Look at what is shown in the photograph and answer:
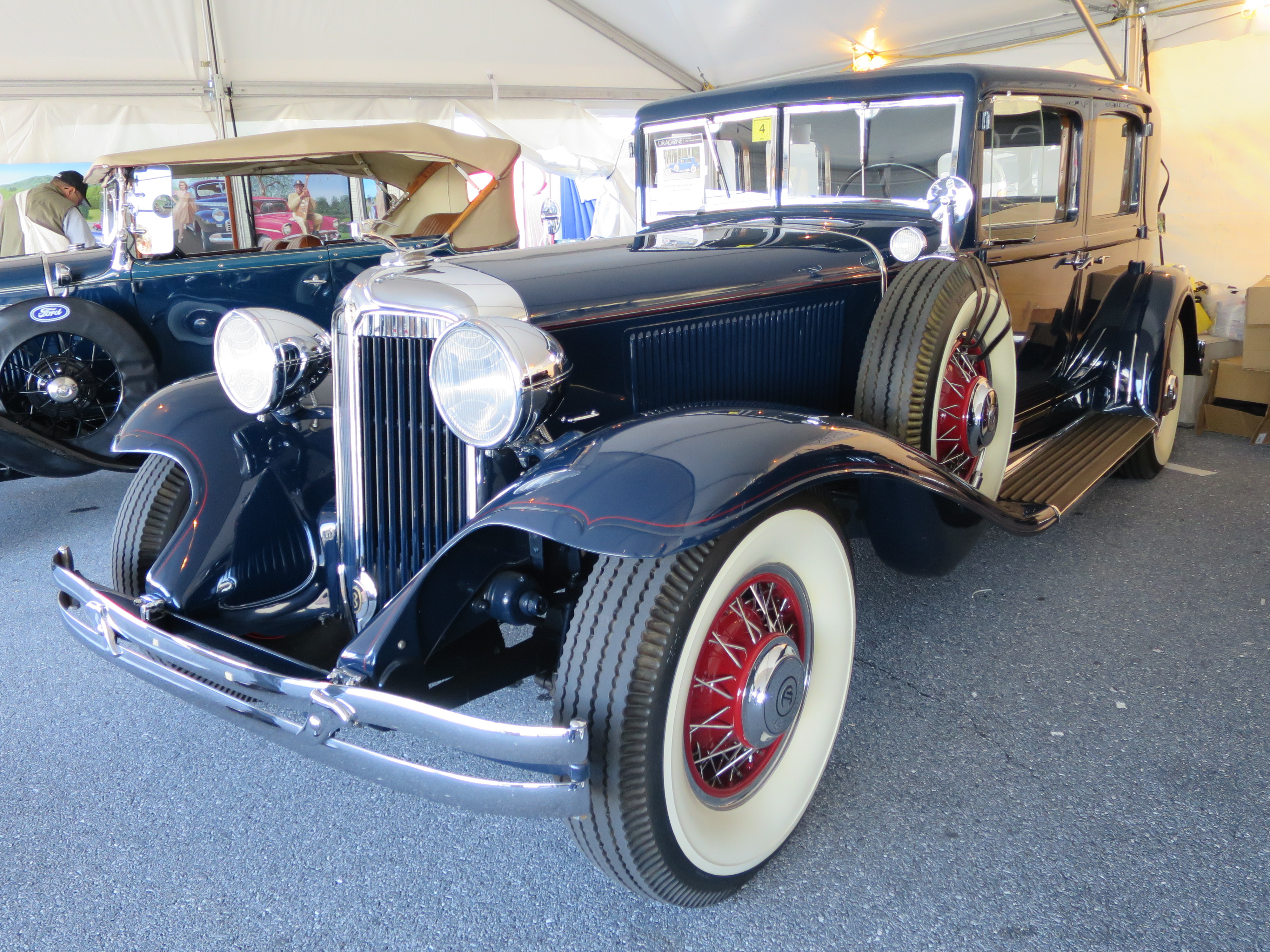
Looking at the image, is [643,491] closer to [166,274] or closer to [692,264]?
[692,264]

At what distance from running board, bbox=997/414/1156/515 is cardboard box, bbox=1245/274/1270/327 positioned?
1475 mm

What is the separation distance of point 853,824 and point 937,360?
1133 mm

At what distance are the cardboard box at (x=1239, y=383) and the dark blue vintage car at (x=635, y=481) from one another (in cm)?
228

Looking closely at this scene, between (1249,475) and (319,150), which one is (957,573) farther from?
(319,150)

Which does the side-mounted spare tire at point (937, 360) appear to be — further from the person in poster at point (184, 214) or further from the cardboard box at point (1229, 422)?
the person in poster at point (184, 214)

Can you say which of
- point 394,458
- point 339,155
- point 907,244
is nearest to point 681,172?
point 907,244

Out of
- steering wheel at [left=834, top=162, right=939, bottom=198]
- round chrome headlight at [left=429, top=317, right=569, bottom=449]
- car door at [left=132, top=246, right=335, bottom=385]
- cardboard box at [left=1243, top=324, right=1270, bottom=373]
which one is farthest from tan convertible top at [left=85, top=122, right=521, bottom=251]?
cardboard box at [left=1243, top=324, right=1270, bottom=373]

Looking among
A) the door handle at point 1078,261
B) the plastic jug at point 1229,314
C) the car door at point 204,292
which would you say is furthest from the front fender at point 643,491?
the plastic jug at point 1229,314

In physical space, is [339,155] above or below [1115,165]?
above

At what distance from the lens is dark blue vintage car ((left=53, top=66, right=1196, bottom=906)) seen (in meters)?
1.41

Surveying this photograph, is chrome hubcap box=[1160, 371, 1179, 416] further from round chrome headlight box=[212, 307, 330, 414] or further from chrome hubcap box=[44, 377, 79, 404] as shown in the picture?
chrome hubcap box=[44, 377, 79, 404]

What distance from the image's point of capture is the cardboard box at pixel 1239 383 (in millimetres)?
4520

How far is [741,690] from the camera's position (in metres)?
1.59

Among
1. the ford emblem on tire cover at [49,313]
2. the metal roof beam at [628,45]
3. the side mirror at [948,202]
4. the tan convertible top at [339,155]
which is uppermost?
the metal roof beam at [628,45]
